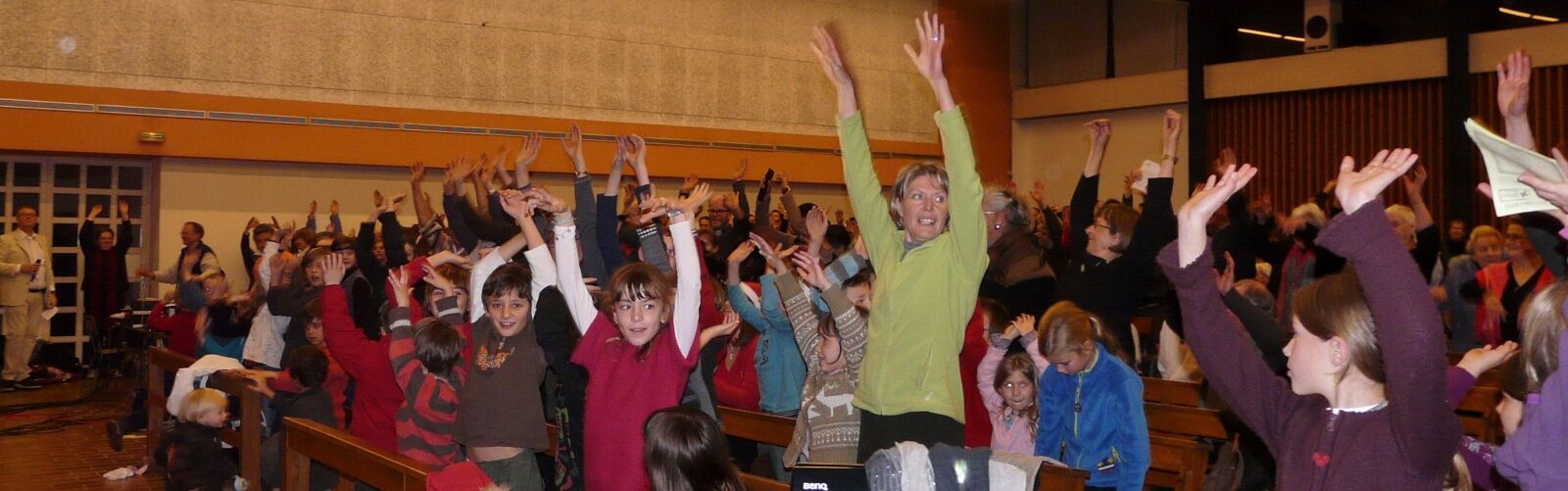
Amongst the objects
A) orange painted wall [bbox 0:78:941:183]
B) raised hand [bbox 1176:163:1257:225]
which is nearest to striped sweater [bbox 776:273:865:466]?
raised hand [bbox 1176:163:1257:225]

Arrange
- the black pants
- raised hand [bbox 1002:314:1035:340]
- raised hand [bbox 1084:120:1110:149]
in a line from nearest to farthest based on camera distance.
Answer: the black pants < raised hand [bbox 1002:314:1035:340] < raised hand [bbox 1084:120:1110:149]

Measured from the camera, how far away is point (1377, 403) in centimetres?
226

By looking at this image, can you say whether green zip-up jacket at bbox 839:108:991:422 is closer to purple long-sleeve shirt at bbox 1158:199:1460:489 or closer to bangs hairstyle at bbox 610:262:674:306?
bangs hairstyle at bbox 610:262:674:306

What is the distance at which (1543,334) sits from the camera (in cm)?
228

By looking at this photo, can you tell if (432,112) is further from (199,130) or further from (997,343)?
(997,343)

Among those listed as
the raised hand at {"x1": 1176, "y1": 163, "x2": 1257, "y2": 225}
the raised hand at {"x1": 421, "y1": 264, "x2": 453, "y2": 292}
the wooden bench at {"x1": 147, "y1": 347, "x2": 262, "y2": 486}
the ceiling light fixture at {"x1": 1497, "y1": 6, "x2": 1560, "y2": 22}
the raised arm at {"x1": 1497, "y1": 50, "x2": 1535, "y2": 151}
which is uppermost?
the ceiling light fixture at {"x1": 1497, "y1": 6, "x2": 1560, "y2": 22}

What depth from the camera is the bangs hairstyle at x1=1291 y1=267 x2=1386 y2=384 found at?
87.2 inches

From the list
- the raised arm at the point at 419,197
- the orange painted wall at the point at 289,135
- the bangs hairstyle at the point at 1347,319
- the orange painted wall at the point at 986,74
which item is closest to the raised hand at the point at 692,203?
the bangs hairstyle at the point at 1347,319

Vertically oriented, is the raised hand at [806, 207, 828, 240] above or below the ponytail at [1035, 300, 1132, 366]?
above

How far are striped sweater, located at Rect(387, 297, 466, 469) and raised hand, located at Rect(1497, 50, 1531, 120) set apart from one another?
11.5 ft

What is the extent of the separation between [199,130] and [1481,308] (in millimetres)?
11957

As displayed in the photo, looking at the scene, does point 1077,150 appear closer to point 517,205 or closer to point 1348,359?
point 517,205

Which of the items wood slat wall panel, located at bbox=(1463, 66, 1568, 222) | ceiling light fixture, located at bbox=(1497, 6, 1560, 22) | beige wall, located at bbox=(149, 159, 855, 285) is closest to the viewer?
beige wall, located at bbox=(149, 159, 855, 285)

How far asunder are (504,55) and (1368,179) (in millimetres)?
13859
